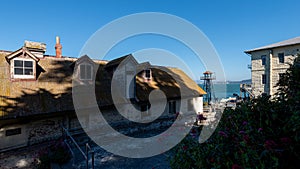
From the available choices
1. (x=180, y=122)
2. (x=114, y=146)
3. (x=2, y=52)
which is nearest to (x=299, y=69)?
(x=114, y=146)

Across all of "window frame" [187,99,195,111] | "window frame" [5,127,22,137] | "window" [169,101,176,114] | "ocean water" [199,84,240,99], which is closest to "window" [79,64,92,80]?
"window frame" [5,127,22,137]

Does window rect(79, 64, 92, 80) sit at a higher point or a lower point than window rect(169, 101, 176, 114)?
higher

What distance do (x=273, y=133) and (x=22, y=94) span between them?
39.8ft

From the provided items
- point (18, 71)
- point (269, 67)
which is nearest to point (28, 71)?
point (18, 71)

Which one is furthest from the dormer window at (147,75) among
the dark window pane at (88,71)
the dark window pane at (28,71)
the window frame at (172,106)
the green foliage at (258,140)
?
the green foliage at (258,140)

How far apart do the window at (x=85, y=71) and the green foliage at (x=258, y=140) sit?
10.7 metres

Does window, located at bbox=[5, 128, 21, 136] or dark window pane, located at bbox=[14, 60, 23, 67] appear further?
dark window pane, located at bbox=[14, 60, 23, 67]

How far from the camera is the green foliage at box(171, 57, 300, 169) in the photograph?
7.78ft

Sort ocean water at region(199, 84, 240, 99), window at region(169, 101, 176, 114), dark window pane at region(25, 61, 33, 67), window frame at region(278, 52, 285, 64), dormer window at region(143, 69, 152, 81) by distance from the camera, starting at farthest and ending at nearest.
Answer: ocean water at region(199, 84, 240, 99)
window frame at region(278, 52, 285, 64)
window at region(169, 101, 176, 114)
dormer window at region(143, 69, 152, 81)
dark window pane at region(25, 61, 33, 67)

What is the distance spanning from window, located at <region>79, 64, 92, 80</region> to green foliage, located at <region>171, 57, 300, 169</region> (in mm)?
10656

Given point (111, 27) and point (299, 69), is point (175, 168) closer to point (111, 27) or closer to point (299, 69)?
point (299, 69)

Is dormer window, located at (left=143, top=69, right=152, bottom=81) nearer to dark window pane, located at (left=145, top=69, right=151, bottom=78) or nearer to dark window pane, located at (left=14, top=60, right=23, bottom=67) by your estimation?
dark window pane, located at (left=145, top=69, right=151, bottom=78)

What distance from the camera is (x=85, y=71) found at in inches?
485

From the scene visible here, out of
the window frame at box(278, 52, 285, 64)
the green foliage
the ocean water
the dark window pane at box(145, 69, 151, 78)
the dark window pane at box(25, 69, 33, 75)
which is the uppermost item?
the window frame at box(278, 52, 285, 64)
